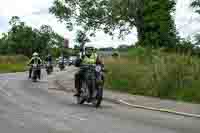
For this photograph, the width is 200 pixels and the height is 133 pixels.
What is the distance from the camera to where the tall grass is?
1889cm

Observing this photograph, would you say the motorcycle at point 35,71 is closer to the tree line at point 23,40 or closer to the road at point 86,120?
the road at point 86,120

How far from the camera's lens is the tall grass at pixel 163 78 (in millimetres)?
18891

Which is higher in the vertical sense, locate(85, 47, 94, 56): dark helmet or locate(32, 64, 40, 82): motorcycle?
locate(85, 47, 94, 56): dark helmet

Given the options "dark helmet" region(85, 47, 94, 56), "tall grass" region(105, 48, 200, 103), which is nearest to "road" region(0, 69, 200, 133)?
"dark helmet" region(85, 47, 94, 56)

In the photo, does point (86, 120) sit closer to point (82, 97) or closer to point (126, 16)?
point (82, 97)

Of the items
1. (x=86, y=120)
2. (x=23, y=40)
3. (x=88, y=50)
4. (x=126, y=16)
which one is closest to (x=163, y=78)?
(x=88, y=50)

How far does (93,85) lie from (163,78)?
211 inches

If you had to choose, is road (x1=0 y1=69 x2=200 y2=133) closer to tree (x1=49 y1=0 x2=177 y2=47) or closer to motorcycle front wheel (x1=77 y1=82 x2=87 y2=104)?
motorcycle front wheel (x1=77 y1=82 x2=87 y2=104)

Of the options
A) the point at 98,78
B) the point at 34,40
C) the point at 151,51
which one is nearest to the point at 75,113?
the point at 98,78

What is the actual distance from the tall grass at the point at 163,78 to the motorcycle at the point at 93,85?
3712mm

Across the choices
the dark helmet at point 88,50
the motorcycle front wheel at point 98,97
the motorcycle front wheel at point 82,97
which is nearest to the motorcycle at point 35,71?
the motorcycle front wheel at point 82,97

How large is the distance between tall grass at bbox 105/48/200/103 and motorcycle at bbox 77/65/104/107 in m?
3.71

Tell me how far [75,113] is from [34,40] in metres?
133

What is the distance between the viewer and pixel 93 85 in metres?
15.6
